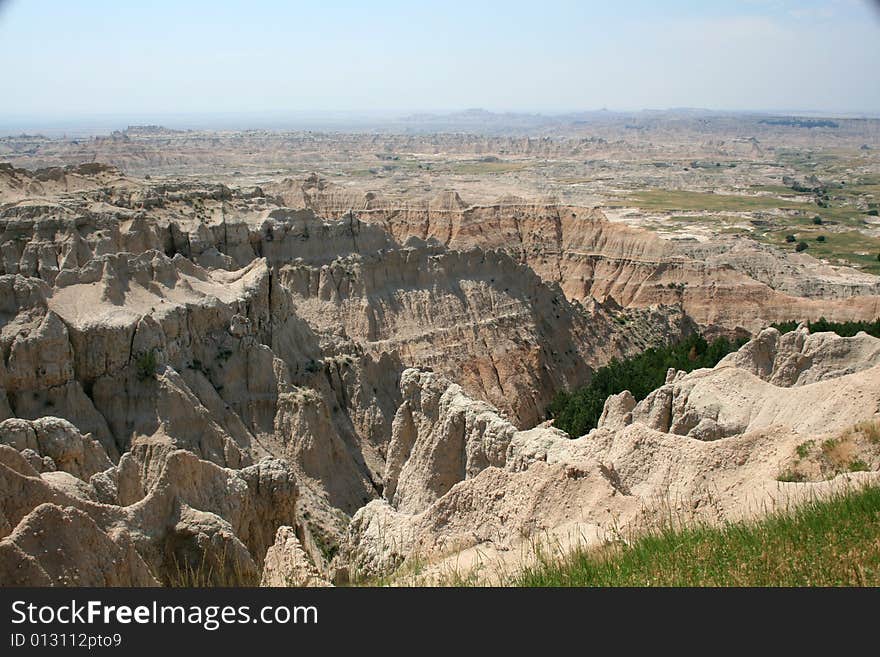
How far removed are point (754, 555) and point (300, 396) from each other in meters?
22.2

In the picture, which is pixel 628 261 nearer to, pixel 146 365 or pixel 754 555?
pixel 146 365

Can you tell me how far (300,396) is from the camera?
28.7 metres

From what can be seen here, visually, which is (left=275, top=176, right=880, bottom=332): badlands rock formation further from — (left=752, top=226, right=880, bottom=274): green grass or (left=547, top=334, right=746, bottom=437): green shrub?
(left=547, top=334, right=746, bottom=437): green shrub

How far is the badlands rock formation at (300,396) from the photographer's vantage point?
1379cm

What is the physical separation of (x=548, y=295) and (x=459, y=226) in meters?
29.4

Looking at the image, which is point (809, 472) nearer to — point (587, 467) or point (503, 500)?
point (587, 467)

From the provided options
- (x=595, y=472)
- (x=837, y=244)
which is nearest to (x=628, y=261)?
(x=837, y=244)

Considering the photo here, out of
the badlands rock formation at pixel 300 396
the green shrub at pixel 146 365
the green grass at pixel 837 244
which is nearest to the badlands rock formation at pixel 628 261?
the badlands rock formation at pixel 300 396

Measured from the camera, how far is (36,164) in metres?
146

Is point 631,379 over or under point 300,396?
under

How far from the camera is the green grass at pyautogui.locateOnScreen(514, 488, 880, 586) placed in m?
7.50

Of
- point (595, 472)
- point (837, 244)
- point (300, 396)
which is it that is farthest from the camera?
point (837, 244)

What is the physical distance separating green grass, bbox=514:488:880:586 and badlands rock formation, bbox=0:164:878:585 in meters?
2.91

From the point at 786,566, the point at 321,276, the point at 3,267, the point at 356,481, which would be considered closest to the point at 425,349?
the point at 321,276
